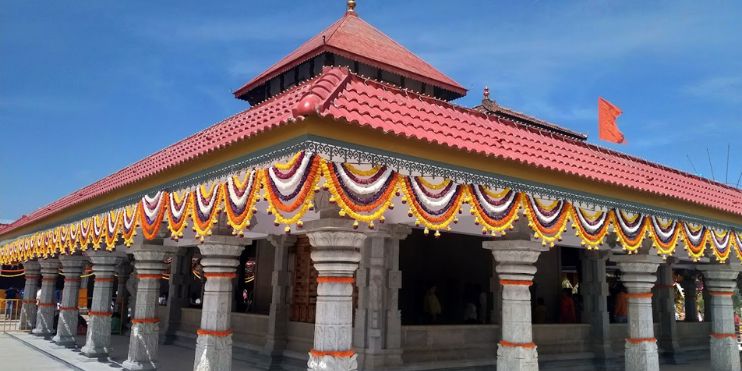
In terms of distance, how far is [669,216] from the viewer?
35.5 ft

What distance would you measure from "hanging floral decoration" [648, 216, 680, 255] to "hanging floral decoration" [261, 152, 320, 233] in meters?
6.94

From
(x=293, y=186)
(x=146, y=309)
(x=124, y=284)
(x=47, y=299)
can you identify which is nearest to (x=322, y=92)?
(x=293, y=186)

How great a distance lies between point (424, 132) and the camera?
708 centimetres

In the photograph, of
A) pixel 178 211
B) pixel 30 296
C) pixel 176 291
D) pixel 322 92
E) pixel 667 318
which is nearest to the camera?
pixel 322 92

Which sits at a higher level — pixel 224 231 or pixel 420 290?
pixel 224 231

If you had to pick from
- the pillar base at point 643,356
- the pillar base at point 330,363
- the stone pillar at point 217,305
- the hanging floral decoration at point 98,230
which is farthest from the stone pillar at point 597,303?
the hanging floral decoration at point 98,230

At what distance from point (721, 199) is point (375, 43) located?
990 cm

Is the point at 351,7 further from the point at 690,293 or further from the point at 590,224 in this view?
the point at 690,293

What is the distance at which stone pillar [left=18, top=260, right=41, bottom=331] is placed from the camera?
20906 mm

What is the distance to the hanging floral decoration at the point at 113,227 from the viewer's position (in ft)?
37.0

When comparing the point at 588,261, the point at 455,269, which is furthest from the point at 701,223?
the point at 455,269

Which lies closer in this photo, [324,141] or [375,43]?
[324,141]

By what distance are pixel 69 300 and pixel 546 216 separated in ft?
44.6

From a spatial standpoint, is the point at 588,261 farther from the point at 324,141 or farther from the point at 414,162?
the point at 324,141
